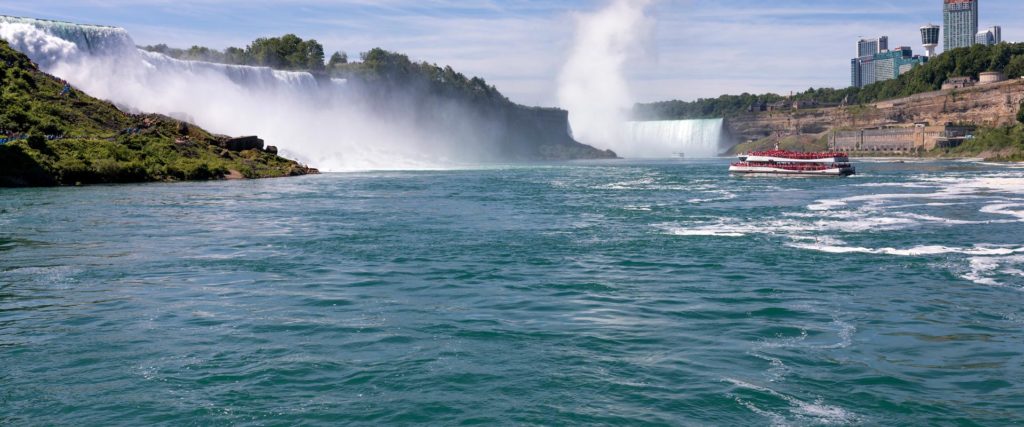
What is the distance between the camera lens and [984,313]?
1407 cm

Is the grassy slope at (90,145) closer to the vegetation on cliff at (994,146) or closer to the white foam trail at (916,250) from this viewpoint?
the white foam trail at (916,250)

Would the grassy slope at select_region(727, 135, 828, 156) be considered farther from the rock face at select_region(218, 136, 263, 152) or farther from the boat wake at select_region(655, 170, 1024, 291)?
the boat wake at select_region(655, 170, 1024, 291)

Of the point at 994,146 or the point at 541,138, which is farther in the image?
the point at 541,138

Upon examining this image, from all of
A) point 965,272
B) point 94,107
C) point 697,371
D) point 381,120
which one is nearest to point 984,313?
point 965,272

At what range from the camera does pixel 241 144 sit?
63.0m

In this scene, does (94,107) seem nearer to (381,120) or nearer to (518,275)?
(518,275)

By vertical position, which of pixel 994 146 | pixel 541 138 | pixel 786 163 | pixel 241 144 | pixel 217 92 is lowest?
pixel 786 163

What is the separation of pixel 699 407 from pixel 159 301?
31.0 feet

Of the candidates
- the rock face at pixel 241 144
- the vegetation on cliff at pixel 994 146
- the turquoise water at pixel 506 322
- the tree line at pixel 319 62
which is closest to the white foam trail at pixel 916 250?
the turquoise water at pixel 506 322

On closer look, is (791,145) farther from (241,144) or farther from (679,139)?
(241,144)

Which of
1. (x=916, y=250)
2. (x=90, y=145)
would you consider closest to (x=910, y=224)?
(x=916, y=250)

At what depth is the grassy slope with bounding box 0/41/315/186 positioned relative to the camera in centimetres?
4391

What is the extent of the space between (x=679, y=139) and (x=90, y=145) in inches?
6210

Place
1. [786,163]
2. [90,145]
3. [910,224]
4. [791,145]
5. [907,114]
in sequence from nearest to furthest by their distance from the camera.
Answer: [910,224] < [90,145] < [786,163] < [907,114] < [791,145]
